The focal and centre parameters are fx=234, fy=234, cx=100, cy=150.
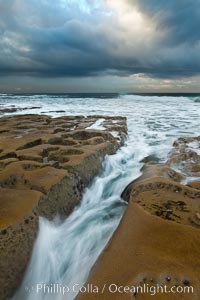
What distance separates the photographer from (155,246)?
8.82ft

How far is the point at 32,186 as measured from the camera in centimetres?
412

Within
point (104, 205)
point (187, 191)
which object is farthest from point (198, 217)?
point (104, 205)

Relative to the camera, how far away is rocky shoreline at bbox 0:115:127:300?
2.96 m

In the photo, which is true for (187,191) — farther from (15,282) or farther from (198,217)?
(15,282)

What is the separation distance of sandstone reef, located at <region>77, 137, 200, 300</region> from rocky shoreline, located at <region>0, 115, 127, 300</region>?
3.66 feet

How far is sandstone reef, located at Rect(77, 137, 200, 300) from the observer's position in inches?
88.6

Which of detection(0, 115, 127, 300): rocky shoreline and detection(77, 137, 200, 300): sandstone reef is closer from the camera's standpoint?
detection(77, 137, 200, 300): sandstone reef

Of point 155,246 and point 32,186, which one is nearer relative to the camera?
point 155,246

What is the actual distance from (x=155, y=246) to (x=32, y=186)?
93.1 inches

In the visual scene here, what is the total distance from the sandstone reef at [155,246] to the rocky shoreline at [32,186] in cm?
112

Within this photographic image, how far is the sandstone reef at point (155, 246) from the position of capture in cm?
225

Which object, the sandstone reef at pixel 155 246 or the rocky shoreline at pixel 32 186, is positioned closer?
the sandstone reef at pixel 155 246

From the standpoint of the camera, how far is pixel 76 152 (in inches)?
238

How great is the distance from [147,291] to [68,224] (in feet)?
7.58
